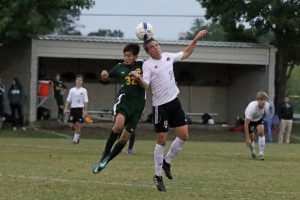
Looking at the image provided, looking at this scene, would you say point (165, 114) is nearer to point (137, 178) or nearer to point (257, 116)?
point (137, 178)

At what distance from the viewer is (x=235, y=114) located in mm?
39969

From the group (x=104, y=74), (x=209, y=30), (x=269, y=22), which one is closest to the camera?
(x=104, y=74)

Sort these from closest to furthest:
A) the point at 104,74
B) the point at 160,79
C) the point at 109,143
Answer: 1. the point at 160,79
2. the point at 104,74
3. the point at 109,143

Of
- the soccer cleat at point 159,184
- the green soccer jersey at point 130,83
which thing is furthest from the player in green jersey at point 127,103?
the soccer cleat at point 159,184

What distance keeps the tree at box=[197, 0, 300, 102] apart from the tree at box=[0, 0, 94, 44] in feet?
24.7

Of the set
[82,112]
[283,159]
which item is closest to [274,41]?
[82,112]

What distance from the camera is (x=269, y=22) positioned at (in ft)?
118

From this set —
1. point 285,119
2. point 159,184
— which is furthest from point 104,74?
point 285,119

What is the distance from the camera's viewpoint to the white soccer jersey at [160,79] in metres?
10.7

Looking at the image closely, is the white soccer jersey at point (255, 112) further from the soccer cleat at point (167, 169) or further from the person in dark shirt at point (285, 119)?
the person in dark shirt at point (285, 119)

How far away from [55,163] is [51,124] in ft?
64.1

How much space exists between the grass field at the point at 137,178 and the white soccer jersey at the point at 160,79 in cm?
132

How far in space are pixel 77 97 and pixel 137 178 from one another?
1068cm

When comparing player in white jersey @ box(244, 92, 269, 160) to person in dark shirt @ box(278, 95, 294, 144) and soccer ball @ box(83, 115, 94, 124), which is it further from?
soccer ball @ box(83, 115, 94, 124)
